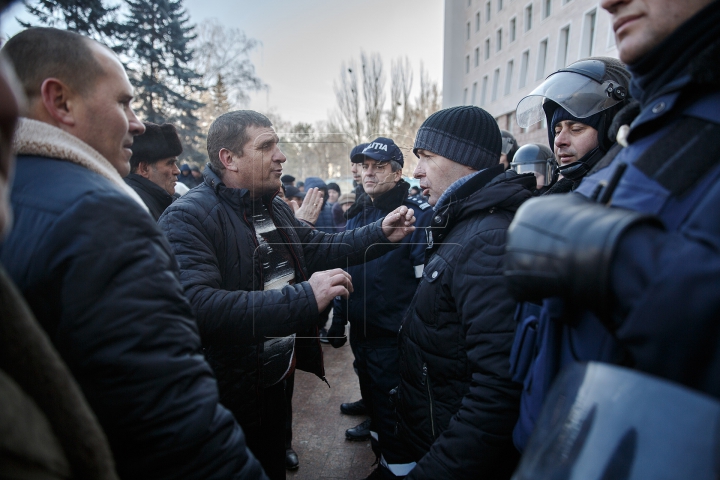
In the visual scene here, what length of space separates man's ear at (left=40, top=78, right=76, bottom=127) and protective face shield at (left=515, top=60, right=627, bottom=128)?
2.24 m

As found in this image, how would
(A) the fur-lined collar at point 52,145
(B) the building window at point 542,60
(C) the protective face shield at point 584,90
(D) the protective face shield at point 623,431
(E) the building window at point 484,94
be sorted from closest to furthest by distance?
(D) the protective face shield at point 623,431, (A) the fur-lined collar at point 52,145, (C) the protective face shield at point 584,90, (B) the building window at point 542,60, (E) the building window at point 484,94

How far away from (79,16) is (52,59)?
51.7 feet

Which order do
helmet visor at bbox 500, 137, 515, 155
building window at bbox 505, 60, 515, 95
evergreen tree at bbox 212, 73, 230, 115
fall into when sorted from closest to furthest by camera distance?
helmet visor at bbox 500, 137, 515, 155
evergreen tree at bbox 212, 73, 230, 115
building window at bbox 505, 60, 515, 95

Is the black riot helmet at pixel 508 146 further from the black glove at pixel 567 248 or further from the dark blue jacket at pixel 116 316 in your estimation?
the dark blue jacket at pixel 116 316

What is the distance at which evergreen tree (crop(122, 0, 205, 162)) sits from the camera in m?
14.0

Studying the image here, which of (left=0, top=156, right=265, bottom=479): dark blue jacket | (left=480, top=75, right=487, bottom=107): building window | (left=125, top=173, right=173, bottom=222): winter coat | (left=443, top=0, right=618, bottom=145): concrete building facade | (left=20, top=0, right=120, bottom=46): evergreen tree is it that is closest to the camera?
(left=0, top=156, right=265, bottom=479): dark blue jacket

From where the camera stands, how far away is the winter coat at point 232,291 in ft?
6.13

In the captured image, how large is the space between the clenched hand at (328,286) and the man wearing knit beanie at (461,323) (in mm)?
358

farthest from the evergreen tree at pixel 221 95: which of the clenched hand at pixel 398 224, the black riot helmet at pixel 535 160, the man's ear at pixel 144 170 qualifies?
the clenched hand at pixel 398 224

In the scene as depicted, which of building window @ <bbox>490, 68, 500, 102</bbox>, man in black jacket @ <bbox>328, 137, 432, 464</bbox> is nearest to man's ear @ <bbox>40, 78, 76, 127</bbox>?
man in black jacket @ <bbox>328, 137, 432, 464</bbox>

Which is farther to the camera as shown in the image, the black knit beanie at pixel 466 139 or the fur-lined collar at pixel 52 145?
the black knit beanie at pixel 466 139

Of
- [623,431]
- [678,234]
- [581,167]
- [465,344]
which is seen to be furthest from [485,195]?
[623,431]

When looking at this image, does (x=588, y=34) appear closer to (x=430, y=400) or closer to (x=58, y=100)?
(x=430, y=400)

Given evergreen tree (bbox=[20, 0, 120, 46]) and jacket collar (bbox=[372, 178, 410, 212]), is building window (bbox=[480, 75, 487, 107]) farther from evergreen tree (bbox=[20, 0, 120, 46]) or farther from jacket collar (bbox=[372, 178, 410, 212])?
jacket collar (bbox=[372, 178, 410, 212])
